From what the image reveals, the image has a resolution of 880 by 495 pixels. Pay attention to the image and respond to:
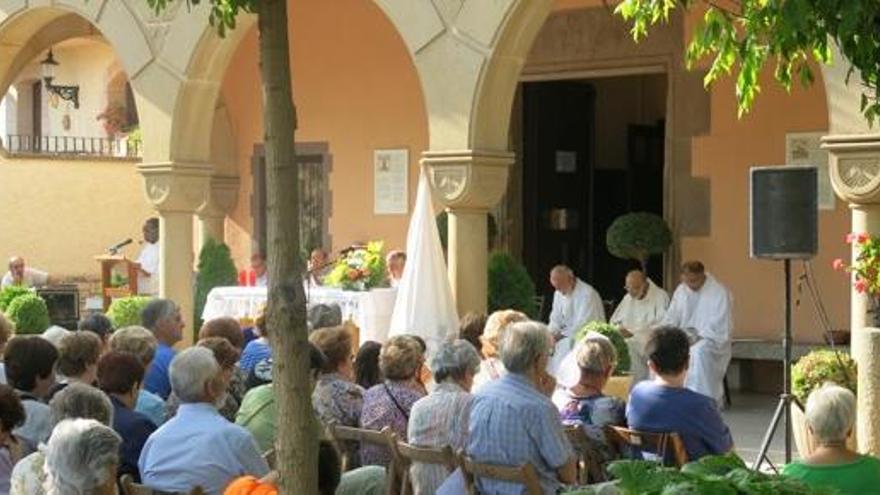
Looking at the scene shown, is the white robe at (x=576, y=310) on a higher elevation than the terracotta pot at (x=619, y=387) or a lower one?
higher

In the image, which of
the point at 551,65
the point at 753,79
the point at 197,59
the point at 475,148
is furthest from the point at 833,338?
the point at 753,79

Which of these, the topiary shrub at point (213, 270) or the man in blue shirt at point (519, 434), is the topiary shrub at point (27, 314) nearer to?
the topiary shrub at point (213, 270)

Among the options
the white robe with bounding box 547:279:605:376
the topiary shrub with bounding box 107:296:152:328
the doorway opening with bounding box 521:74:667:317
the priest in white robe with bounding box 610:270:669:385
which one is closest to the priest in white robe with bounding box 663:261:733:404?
the priest in white robe with bounding box 610:270:669:385

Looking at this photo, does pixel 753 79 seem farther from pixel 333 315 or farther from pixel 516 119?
pixel 516 119

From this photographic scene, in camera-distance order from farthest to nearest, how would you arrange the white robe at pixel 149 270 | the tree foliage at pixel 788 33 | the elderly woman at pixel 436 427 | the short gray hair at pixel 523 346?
the white robe at pixel 149 270, the elderly woman at pixel 436 427, the short gray hair at pixel 523 346, the tree foliage at pixel 788 33

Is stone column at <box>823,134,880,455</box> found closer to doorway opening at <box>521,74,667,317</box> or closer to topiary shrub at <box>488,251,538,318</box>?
topiary shrub at <box>488,251,538,318</box>

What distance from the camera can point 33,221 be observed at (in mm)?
21516

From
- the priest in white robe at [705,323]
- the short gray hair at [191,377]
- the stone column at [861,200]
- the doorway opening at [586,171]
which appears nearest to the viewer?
the short gray hair at [191,377]

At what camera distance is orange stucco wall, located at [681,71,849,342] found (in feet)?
42.9

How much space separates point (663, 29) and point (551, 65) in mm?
1376

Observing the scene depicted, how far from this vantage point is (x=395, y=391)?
7.08 meters

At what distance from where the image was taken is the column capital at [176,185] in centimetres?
1348

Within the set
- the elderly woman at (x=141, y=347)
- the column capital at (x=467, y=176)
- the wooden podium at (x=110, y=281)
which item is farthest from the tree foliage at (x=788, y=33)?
the wooden podium at (x=110, y=281)

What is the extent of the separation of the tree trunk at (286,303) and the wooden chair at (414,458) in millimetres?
2129
